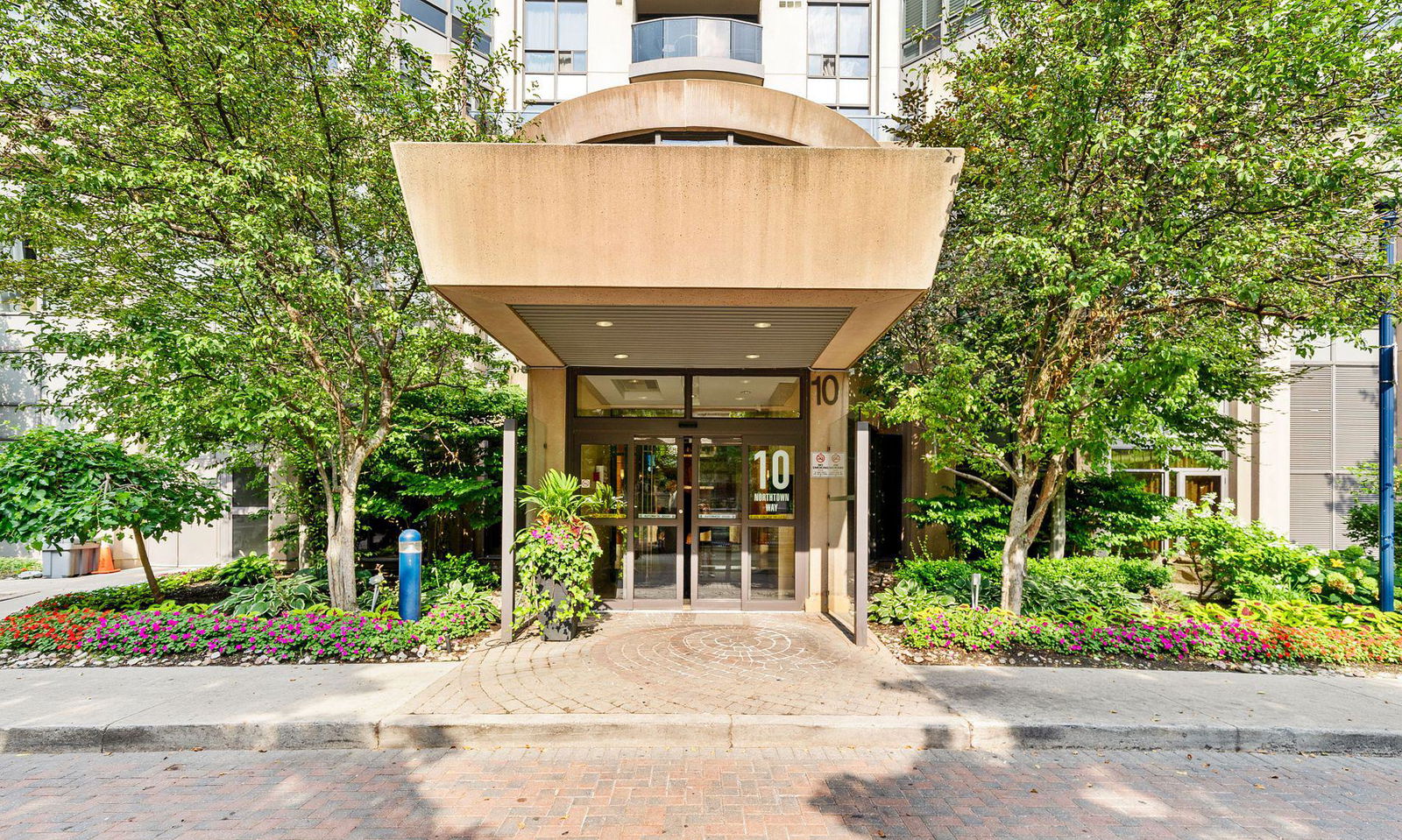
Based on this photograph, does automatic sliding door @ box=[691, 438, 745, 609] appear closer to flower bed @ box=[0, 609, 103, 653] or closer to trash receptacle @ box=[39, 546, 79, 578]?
flower bed @ box=[0, 609, 103, 653]

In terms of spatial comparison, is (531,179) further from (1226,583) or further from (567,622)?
(1226,583)

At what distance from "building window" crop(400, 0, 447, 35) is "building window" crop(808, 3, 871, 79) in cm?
1074

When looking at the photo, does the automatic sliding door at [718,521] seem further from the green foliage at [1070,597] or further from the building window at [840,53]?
the building window at [840,53]

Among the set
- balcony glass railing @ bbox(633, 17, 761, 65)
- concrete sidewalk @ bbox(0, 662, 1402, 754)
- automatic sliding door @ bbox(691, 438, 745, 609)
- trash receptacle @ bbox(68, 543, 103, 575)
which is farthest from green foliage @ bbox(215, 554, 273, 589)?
balcony glass railing @ bbox(633, 17, 761, 65)

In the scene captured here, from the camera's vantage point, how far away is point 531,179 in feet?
15.5

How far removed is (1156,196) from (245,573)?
42.0 ft

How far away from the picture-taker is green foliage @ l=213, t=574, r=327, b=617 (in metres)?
6.66

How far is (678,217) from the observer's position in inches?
189

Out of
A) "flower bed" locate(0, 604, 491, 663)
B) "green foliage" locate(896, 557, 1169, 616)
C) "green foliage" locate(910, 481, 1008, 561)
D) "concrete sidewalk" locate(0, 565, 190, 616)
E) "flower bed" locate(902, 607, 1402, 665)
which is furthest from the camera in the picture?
"green foliage" locate(910, 481, 1008, 561)

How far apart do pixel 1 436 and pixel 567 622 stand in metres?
13.3

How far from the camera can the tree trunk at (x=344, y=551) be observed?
22.1 ft

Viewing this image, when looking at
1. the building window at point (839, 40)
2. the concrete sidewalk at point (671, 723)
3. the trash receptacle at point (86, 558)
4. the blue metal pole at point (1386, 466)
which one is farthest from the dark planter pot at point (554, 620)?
the building window at point (839, 40)

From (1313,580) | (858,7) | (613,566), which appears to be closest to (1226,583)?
(1313,580)

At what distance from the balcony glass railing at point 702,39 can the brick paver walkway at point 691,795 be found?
16.5m
